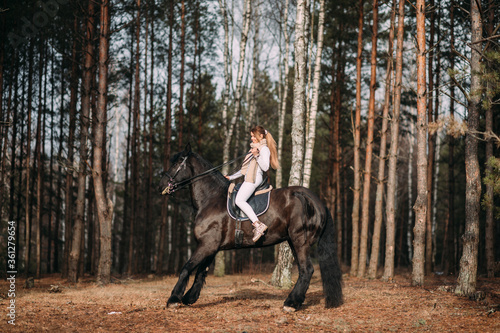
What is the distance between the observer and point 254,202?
746 centimetres

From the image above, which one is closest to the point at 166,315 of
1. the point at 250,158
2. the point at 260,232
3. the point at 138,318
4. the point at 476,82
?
the point at 138,318

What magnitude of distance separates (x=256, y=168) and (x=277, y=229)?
1096mm

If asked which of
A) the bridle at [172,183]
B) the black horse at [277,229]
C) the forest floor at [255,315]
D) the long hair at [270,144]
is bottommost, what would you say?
the forest floor at [255,315]

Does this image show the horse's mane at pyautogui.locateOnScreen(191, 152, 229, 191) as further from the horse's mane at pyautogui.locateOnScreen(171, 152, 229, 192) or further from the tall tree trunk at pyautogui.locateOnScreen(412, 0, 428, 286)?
the tall tree trunk at pyautogui.locateOnScreen(412, 0, 428, 286)

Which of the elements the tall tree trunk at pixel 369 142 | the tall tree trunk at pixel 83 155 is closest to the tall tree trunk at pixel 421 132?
the tall tree trunk at pixel 369 142

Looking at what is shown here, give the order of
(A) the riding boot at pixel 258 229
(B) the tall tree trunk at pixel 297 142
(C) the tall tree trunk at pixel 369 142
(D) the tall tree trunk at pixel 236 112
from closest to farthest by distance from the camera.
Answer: (A) the riding boot at pixel 258 229 < (B) the tall tree trunk at pixel 297 142 < (C) the tall tree trunk at pixel 369 142 < (D) the tall tree trunk at pixel 236 112

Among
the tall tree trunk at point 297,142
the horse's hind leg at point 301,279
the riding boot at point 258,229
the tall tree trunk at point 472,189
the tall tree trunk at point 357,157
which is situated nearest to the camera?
the horse's hind leg at point 301,279

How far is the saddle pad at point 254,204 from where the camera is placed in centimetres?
739

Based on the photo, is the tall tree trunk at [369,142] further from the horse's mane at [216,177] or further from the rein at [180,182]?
the rein at [180,182]

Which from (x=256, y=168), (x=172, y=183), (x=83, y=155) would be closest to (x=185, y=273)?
(x=172, y=183)

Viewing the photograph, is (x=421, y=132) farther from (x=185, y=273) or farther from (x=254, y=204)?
(x=185, y=273)

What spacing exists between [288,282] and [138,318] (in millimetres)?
5015

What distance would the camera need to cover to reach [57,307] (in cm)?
738

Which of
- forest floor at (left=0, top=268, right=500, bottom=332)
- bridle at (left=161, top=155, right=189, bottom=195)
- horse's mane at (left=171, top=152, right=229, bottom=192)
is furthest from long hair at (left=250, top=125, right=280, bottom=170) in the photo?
forest floor at (left=0, top=268, right=500, bottom=332)
